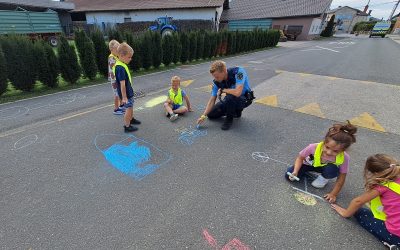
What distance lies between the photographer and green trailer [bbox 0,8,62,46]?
1453 cm

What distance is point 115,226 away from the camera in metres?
2.07

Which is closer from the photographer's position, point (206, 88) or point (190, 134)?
point (190, 134)

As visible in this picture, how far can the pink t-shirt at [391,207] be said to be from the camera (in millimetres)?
1761

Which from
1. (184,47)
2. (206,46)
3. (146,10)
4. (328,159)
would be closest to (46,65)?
(184,47)

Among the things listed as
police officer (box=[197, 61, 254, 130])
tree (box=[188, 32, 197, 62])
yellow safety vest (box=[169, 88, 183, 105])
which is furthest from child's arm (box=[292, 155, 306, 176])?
tree (box=[188, 32, 197, 62])

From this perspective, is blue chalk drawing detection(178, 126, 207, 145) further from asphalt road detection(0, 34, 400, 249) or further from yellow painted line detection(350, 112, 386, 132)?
yellow painted line detection(350, 112, 386, 132)

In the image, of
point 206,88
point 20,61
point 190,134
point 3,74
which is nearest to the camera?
point 190,134

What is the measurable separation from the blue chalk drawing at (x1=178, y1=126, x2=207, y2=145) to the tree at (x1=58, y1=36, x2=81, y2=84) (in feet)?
17.6

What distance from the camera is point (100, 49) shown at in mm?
7840

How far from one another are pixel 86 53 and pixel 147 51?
266cm

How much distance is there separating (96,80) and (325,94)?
25.0 ft

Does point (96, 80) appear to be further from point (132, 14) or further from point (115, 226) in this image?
point (132, 14)

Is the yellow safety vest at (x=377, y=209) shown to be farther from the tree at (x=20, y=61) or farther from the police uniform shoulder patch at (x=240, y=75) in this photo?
the tree at (x=20, y=61)

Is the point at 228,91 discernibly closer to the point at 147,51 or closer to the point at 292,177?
the point at 292,177
